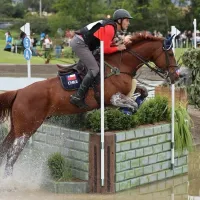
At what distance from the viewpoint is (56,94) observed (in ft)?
24.0

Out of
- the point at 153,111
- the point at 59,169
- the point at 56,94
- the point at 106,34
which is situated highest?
the point at 106,34

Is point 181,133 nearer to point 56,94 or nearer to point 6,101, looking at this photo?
point 56,94

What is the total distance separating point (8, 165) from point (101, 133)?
1377 millimetres

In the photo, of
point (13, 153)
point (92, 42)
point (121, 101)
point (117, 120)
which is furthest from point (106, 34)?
point (13, 153)

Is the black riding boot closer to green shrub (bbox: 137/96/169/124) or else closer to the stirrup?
the stirrup

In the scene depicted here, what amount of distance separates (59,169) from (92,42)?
1740mm

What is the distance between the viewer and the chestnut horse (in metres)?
7.32

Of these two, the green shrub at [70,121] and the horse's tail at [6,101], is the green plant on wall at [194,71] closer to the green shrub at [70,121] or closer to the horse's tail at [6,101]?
the green shrub at [70,121]

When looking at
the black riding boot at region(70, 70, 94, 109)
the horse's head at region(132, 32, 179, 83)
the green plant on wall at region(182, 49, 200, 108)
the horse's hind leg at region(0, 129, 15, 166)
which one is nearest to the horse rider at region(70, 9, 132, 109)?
the black riding boot at region(70, 70, 94, 109)

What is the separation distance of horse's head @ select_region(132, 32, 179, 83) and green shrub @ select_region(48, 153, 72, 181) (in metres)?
1.75

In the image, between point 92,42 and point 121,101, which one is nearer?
point 121,101

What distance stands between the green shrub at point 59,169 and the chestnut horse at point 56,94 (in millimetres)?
471

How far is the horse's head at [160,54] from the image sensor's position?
24.7ft

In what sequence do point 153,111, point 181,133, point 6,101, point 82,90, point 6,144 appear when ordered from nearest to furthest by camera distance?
point 82,90 → point 6,101 → point 6,144 → point 153,111 → point 181,133
